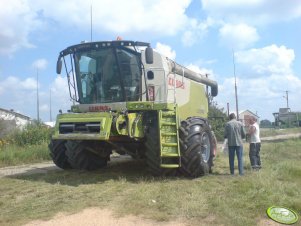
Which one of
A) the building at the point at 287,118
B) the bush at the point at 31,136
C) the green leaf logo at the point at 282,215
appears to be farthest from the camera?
the building at the point at 287,118

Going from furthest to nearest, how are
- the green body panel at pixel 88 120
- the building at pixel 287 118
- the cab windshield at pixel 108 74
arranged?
1. the building at pixel 287 118
2. the cab windshield at pixel 108 74
3. the green body panel at pixel 88 120

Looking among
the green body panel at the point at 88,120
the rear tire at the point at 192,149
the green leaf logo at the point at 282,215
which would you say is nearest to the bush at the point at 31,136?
the green body panel at the point at 88,120

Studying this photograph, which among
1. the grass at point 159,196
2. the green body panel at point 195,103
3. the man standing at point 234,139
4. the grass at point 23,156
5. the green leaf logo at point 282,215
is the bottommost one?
the green leaf logo at point 282,215

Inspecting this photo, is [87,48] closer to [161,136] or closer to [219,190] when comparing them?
[161,136]

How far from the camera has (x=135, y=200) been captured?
329 inches

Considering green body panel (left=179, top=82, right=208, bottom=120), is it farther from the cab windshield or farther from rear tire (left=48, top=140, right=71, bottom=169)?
rear tire (left=48, top=140, right=71, bottom=169)

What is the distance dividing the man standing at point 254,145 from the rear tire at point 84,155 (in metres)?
4.11

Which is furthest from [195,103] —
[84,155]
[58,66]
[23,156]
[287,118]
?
[287,118]

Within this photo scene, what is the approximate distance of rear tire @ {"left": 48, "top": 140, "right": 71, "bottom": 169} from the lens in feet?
42.1

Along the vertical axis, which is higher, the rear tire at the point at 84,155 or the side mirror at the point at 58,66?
the side mirror at the point at 58,66

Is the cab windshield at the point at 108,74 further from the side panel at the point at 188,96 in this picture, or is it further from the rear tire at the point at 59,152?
the rear tire at the point at 59,152

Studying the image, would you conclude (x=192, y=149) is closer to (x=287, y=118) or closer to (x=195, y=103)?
(x=195, y=103)

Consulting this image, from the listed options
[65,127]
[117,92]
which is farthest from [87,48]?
[65,127]

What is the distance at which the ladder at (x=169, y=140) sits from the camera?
10.7 metres
